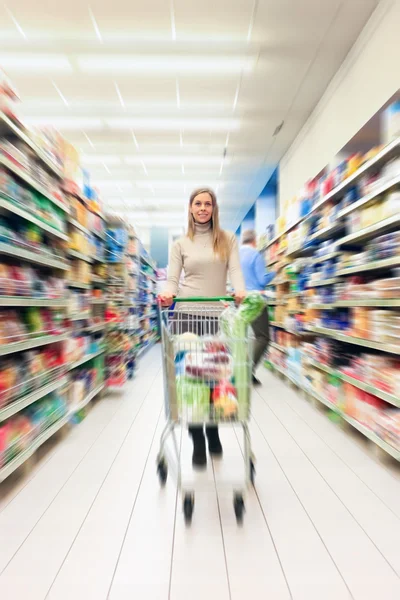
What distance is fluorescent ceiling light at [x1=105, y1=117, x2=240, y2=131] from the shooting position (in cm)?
616

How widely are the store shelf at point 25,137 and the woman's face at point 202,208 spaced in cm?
92

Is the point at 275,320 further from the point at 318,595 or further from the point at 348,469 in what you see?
the point at 318,595

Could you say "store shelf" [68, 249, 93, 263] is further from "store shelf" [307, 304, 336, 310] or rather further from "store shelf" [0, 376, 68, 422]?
"store shelf" [307, 304, 336, 310]

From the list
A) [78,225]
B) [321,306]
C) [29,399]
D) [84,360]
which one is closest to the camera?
[29,399]

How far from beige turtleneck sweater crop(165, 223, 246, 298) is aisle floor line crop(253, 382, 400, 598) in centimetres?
107

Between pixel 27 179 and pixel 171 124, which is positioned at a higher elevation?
pixel 171 124

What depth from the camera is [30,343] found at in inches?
85.3

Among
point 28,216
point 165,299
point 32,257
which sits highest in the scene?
point 28,216

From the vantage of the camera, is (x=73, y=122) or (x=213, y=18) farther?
(x=73, y=122)

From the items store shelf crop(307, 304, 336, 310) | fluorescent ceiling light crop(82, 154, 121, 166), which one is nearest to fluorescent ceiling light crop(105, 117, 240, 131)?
fluorescent ceiling light crop(82, 154, 121, 166)

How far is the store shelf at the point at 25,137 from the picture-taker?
1931 mm

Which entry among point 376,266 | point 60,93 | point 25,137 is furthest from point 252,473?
point 60,93

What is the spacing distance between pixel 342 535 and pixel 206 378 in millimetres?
818

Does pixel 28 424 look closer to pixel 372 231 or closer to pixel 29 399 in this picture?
pixel 29 399
